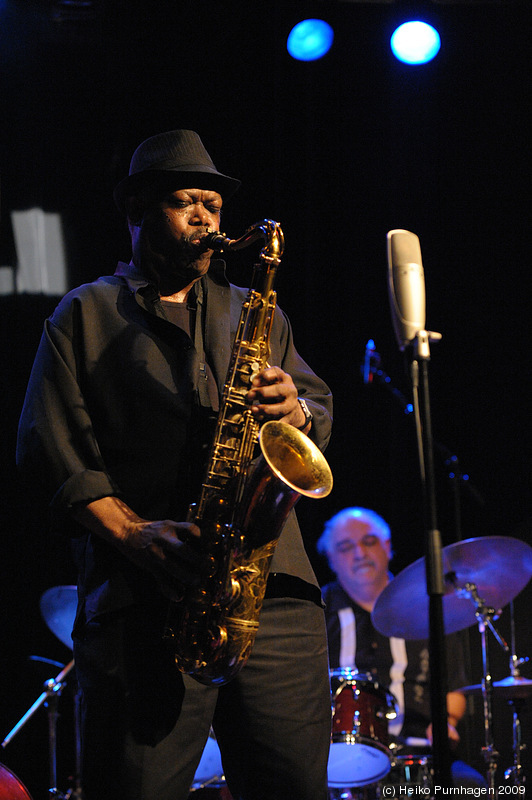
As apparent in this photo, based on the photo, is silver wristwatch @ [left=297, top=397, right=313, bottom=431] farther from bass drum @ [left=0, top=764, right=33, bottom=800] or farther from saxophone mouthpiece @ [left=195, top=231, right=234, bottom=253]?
bass drum @ [left=0, top=764, right=33, bottom=800]

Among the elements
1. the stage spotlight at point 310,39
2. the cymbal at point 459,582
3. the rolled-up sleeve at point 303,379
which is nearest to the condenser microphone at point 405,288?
the rolled-up sleeve at point 303,379

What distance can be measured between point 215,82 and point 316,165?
40.4 inches

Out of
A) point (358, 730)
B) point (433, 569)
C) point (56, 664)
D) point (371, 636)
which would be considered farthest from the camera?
point (371, 636)

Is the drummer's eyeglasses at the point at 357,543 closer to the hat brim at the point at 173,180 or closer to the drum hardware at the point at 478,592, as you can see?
the drum hardware at the point at 478,592

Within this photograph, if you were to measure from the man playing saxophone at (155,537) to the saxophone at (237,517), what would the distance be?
0.16 ft

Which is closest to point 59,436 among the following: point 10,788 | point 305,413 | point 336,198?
point 305,413

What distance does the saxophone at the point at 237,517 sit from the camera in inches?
85.4

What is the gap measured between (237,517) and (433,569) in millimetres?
680

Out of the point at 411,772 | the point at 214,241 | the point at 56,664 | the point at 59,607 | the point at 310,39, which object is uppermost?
the point at 310,39

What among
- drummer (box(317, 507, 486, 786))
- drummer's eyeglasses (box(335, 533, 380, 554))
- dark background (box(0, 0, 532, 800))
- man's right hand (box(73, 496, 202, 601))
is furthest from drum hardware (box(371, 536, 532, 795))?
man's right hand (box(73, 496, 202, 601))

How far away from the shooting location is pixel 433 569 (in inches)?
74.5

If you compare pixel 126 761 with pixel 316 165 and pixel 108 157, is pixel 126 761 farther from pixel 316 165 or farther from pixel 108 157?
pixel 316 165

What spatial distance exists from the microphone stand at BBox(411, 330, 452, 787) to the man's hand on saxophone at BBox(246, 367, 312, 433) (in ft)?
1.32

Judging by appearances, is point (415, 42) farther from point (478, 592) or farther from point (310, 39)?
point (478, 592)
